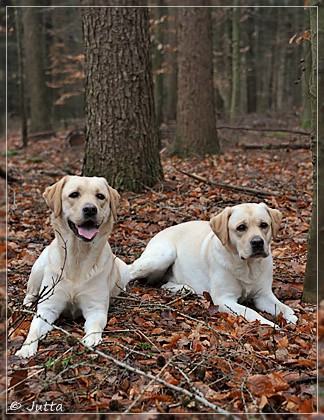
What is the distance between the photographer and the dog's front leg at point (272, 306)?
Result: 446cm

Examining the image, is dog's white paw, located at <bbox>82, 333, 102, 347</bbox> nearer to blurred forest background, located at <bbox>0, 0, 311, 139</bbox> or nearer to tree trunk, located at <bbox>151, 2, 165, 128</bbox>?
blurred forest background, located at <bbox>0, 0, 311, 139</bbox>

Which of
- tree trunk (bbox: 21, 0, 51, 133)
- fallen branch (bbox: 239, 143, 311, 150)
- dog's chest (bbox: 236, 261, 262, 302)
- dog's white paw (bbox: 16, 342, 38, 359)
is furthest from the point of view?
tree trunk (bbox: 21, 0, 51, 133)

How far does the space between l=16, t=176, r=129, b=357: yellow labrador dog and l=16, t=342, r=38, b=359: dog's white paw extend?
1.04 feet

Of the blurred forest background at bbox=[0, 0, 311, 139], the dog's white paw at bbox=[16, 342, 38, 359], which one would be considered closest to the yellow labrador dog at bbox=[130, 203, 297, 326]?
the dog's white paw at bbox=[16, 342, 38, 359]

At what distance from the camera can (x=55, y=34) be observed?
78.6 ft

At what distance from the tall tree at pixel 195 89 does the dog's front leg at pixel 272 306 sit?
7909 millimetres

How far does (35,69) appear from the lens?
20.1 metres

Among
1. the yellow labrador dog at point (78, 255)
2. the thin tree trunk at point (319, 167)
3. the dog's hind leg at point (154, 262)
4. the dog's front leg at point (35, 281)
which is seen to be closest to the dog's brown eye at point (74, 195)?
the yellow labrador dog at point (78, 255)

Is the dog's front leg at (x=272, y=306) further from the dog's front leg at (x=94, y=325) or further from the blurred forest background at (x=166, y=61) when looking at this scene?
the blurred forest background at (x=166, y=61)

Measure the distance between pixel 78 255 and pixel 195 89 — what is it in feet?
29.7

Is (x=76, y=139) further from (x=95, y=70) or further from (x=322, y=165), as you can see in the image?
(x=322, y=165)

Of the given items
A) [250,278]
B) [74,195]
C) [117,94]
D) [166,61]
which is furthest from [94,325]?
[166,61]

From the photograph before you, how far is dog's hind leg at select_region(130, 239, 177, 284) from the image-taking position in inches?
216

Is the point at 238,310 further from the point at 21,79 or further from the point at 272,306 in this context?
the point at 21,79
